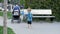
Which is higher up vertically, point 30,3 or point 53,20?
point 30,3

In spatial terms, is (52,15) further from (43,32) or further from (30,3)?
(43,32)

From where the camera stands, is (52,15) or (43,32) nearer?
(43,32)

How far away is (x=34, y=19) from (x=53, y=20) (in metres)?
1.52

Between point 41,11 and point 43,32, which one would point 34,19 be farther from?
point 43,32

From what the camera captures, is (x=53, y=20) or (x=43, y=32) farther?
(x=53, y=20)

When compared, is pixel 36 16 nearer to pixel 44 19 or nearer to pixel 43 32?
pixel 44 19

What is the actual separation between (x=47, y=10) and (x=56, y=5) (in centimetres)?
89

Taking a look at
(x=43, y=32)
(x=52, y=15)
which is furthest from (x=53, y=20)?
(x=43, y=32)

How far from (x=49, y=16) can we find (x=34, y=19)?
1.21 m

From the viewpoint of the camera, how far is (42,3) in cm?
1898

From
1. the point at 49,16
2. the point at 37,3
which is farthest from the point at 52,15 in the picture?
the point at 37,3

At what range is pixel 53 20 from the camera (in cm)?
1923

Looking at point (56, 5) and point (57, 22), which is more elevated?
point (56, 5)

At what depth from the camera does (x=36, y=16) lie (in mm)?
19125
